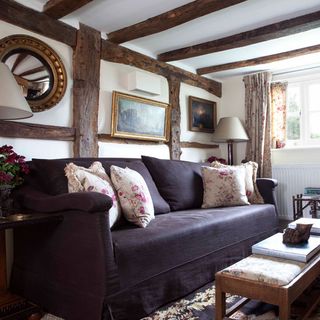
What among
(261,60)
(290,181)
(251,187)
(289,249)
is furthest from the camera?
(290,181)

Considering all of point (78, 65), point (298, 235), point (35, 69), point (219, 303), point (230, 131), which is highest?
Result: point (78, 65)

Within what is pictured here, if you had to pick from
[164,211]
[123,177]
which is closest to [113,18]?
[123,177]

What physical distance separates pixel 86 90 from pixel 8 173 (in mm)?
1268

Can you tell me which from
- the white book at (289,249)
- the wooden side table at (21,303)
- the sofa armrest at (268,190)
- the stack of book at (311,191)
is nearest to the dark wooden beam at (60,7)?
the wooden side table at (21,303)

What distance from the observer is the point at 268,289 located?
56.0 inches

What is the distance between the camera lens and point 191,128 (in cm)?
443

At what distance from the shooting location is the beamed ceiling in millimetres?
2699

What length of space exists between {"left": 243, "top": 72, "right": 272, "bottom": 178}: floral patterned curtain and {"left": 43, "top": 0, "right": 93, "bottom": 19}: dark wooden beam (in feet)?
9.25

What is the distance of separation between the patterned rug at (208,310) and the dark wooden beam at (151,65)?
7.86 ft

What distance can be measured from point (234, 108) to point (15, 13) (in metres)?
3.26

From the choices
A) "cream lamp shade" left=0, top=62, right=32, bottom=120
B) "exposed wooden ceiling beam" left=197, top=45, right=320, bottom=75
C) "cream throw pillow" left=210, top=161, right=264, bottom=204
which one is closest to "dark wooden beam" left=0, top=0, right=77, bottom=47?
"cream lamp shade" left=0, top=62, right=32, bottom=120

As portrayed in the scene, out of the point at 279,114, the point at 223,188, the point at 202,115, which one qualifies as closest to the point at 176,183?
the point at 223,188

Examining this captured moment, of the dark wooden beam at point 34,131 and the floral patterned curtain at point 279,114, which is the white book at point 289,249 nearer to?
the dark wooden beam at point 34,131

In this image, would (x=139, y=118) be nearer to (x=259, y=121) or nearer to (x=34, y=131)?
(x=34, y=131)
